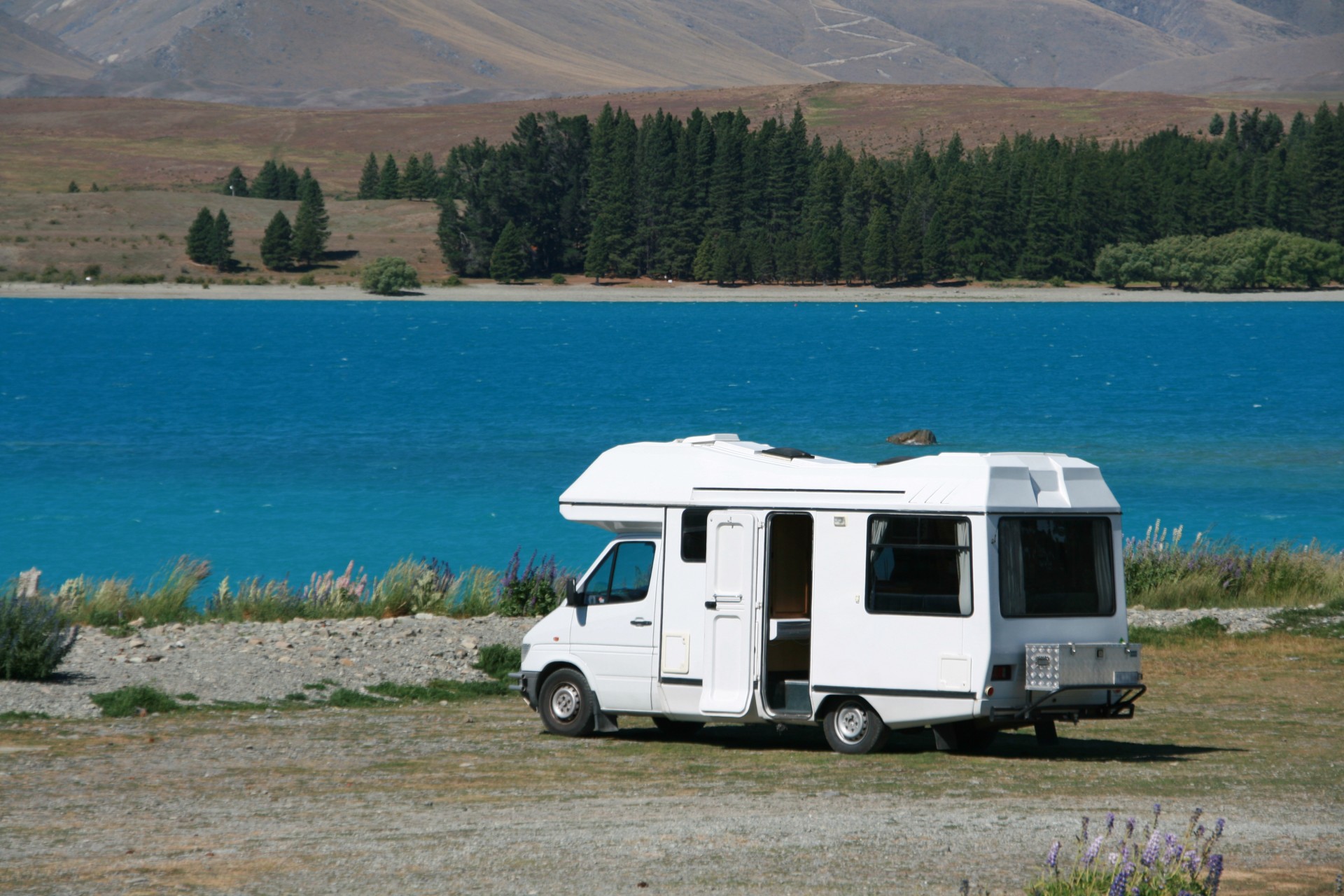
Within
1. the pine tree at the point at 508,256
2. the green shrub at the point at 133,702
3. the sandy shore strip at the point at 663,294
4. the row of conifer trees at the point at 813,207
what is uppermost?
the row of conifer trees at the point at 813,207

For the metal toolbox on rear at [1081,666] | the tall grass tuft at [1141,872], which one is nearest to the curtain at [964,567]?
the metal toolbox on rear at [1081,666]

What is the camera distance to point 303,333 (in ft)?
452

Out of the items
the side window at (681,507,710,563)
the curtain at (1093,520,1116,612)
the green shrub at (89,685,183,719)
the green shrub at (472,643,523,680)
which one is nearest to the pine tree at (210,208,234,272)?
the green shrub at (472,643,523,680)

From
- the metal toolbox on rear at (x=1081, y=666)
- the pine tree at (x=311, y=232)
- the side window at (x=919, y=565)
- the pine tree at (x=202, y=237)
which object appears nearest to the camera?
the metal toolbox on rear at (x=1081, y=666)

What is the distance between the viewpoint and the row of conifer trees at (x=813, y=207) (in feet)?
589

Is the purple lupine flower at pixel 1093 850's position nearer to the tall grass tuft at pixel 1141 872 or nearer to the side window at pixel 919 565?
the tall grass tuft at pixel 1141 872

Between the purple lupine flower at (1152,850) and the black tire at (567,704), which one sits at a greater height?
the purple lupine flower at (1152,850)

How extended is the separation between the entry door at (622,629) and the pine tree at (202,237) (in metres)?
165

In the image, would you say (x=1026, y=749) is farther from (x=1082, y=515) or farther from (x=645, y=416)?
(x=645, y=416)

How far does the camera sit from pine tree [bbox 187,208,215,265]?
560ft

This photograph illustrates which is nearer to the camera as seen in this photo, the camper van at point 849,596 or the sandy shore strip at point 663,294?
the camper van at point 849,596

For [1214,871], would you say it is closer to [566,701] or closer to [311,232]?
[566,701]

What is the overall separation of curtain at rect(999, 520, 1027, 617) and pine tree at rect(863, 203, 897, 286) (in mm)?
169735

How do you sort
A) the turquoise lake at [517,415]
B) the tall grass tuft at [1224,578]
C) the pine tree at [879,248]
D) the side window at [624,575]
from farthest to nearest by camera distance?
the pine tree at [879,248], the turquoise lake at [517,415], the tall grass tuft at [1224,578], the side window at [624,575]
